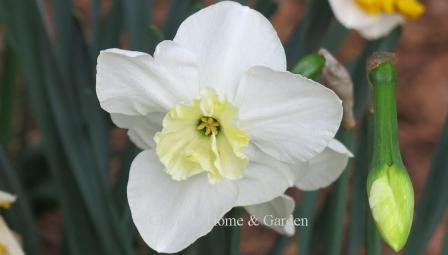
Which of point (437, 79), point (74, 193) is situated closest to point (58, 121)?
point (74, 193)

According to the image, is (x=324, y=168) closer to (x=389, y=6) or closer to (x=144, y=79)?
(x=144, y=79)

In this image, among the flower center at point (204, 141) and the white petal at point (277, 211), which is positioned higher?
the flower center at point (204, 141)

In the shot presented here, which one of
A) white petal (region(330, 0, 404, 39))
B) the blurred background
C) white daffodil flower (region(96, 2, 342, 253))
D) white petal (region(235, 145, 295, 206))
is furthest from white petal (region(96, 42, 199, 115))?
white petal (region(330, 0, 404, 39))

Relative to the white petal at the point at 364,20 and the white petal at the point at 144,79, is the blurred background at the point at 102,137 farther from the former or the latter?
the white petal at the point at 144,79

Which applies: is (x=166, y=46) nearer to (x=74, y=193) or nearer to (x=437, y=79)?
(x=74, y=193)

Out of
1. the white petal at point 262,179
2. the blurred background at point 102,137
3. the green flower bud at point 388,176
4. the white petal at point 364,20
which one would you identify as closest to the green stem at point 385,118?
the green flower bud at point 388,176
